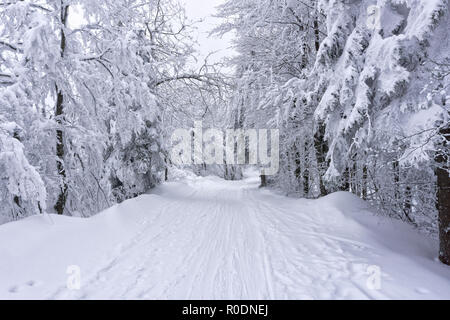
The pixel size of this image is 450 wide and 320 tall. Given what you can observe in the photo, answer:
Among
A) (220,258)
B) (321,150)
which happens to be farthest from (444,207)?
(321,150)

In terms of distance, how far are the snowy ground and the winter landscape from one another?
0.03 m

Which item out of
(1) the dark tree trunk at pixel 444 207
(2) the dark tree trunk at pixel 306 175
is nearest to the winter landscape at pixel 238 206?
(1) the dark tree trunk at pixel 444 207

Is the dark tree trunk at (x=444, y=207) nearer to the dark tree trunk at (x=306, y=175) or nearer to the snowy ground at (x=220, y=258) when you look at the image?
the snowy ground at (x=220, y=258)

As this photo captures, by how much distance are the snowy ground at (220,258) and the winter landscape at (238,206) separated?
0.03 m

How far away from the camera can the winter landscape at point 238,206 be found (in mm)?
3824

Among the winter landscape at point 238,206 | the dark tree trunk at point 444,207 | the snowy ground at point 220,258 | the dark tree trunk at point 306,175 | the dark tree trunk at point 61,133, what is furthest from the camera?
the dark tree trunk at point 306,175

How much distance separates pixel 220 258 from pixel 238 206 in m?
5.41

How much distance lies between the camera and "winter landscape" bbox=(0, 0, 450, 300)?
→ 3.82 m

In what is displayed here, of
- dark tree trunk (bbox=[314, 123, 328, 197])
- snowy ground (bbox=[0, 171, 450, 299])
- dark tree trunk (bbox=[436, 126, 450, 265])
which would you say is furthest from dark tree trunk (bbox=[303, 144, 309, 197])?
dark tree trunk (bbox=[436, 126, 450, 265])

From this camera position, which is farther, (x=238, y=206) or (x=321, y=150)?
(x=321, y=150)

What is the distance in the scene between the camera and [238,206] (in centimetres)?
995

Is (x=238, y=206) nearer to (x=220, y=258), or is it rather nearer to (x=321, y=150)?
(x=321, y=150)
